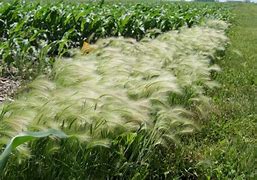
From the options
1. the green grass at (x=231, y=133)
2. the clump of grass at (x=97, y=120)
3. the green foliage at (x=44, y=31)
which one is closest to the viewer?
the clump of grass at (x=97, y=120)

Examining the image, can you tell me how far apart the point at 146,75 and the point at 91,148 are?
1141mm

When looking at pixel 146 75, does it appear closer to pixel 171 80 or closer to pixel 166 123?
pixel 171 80

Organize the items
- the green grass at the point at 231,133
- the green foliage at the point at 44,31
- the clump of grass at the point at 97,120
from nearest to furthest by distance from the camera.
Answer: the clump of grass at the point at 97,120 < the green grass at the point at 231,133 < the green foliage at the point at 44,31

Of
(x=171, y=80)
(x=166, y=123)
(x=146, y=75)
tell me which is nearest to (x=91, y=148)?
(x=166, y=123)

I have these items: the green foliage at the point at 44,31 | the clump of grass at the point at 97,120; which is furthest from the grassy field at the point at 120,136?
the green foliage at the point at 44,31

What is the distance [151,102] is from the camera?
287 centimetres

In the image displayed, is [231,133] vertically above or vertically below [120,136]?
below

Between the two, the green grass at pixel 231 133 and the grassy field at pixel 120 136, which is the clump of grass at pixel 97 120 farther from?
the green grass at pixel 231 133

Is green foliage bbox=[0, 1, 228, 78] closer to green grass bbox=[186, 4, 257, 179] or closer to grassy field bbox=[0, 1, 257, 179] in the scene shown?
grassy field bbox=[0, 1, 257, 179]

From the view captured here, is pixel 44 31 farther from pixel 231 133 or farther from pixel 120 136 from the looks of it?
pixel 120 136

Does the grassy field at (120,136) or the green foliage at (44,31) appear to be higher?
the grassy field at (120,136)

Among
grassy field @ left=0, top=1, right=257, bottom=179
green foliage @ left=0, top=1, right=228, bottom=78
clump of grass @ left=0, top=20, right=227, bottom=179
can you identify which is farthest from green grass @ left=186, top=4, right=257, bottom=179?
green foliage @ left=0, top=1, right=228, bottom=78

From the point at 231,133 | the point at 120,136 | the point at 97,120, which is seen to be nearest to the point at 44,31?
the point at 231,133

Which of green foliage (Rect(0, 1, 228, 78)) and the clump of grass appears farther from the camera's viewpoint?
green foliage (Rect(0, 1, 228, 78))
